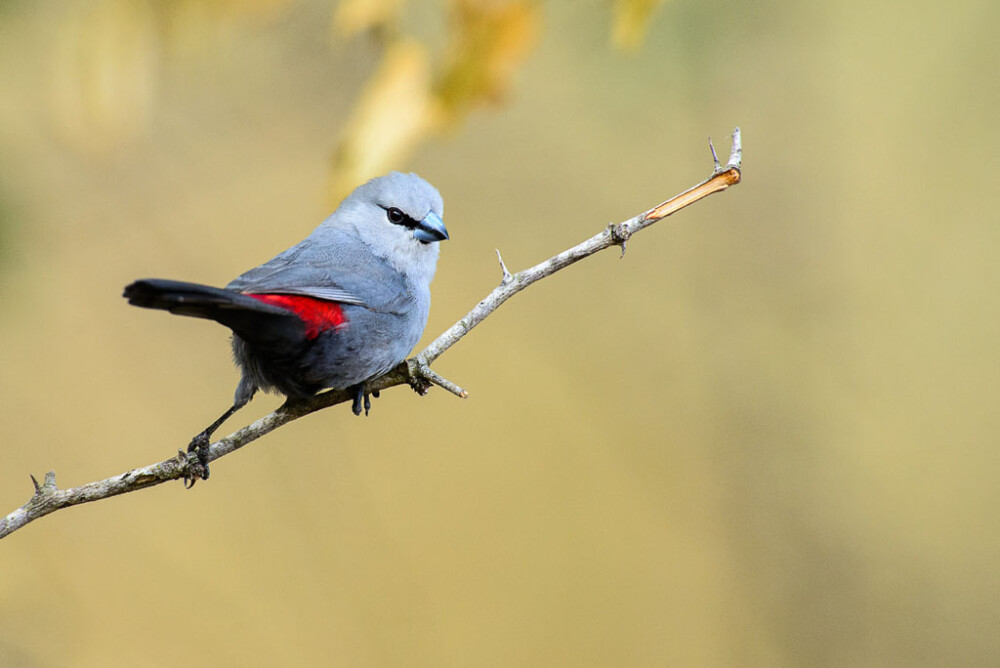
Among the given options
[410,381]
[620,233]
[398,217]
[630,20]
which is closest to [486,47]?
[630,20]

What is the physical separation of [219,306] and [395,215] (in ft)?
3.31

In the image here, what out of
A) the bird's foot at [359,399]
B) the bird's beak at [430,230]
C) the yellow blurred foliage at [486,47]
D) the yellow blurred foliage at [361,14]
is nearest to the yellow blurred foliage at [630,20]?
the yellow blurred foliage at [486,47]

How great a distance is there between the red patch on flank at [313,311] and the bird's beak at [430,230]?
48 cm

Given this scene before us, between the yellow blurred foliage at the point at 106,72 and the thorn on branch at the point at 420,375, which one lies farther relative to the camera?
the thorn on branch at the point at 420,375

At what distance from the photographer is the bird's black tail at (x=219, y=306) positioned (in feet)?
5.01

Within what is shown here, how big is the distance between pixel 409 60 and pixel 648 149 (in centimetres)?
329

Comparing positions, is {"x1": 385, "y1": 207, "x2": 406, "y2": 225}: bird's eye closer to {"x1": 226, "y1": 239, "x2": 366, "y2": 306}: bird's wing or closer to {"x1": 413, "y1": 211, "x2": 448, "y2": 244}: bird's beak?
{"x1": 413, "y1": 211, "x2": 448, "y2": 244}: bird's beak

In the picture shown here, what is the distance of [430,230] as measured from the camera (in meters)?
2.71

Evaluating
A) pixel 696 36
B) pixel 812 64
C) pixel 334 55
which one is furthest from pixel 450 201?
pixel 812 64

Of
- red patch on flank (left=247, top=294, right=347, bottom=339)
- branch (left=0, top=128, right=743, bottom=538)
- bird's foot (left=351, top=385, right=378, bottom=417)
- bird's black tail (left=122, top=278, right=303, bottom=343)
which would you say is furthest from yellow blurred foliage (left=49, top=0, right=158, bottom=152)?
bird's foot (left=351, top=385, right=378, bottom=417)

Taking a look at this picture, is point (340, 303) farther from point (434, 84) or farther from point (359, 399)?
point (434, 84)

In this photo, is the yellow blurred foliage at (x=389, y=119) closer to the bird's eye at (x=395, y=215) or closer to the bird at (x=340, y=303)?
the bird at (x=340, y=303)

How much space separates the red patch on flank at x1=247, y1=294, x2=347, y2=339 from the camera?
2174 millimetres

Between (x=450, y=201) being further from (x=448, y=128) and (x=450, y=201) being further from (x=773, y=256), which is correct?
(x=448, y=128)
